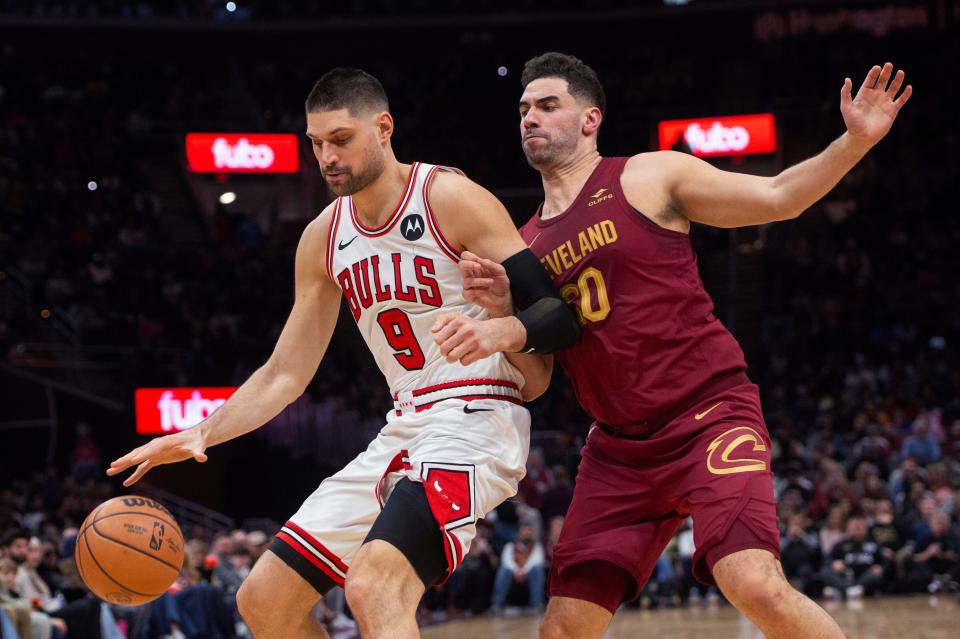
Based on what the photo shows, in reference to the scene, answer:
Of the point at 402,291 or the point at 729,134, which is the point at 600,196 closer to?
the point at 402,291

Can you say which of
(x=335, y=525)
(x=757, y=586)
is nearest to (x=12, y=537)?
(x=335, y=525)

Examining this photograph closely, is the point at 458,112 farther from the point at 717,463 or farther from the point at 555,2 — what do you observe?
the point at 717,463

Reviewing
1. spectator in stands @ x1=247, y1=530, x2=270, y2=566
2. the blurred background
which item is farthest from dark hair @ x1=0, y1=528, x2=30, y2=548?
spectator in stands @ x1=247, y1=530, x2=270, y2=566

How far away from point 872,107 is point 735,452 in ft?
4.51

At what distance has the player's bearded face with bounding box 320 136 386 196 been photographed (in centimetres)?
484

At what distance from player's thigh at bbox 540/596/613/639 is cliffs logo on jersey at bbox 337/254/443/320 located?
133cm

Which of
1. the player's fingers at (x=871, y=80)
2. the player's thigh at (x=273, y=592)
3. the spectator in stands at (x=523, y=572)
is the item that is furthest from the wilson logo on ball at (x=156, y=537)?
the spectator in stands at (x=523, y=572)

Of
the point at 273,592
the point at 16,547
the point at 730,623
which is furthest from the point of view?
the point at 730,623

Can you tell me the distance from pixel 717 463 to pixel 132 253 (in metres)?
19.7

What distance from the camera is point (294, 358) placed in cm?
534

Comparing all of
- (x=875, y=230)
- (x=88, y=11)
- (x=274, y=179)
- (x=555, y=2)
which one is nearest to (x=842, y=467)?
(x=875, y=230)

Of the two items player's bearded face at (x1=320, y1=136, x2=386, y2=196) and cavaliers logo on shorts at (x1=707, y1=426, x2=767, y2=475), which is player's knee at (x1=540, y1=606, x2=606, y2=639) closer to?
cavaliers logo on shorts at (x1=707, y1=426, x2=767, y2=475)

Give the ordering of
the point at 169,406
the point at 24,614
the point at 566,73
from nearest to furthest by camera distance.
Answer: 1. the point at 566,73
2. the point at 24,614
3. the point at 169,406

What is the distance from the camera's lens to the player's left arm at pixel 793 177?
4.56m
